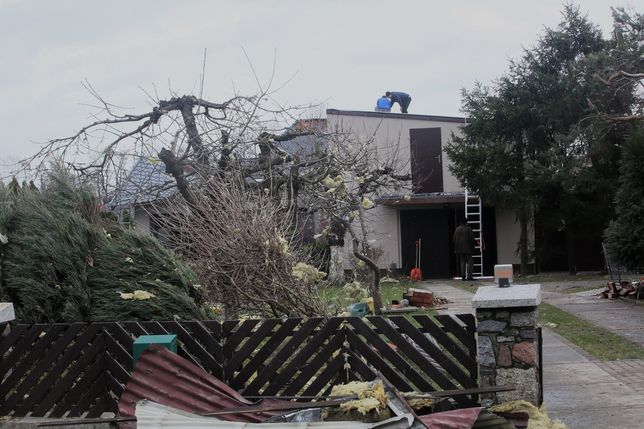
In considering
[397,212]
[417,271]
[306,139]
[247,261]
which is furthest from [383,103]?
[247,261]

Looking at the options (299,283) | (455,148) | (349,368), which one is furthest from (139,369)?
(455,148)

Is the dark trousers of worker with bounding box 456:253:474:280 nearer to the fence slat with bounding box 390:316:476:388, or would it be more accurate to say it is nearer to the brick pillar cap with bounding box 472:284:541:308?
the brick pillar cap with bounding box 472:284:541:308

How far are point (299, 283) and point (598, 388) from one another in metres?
3.29

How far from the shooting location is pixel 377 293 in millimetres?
11562

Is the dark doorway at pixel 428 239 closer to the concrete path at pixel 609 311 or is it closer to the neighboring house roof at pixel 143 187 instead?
the concrete path at pixel 609 311

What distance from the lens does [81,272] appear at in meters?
7.44

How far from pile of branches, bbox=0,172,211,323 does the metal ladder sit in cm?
1546

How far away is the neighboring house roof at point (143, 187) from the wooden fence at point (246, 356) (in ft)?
15.7

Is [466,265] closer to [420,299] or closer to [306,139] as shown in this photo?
[420,299]

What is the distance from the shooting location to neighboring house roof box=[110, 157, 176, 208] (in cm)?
1087

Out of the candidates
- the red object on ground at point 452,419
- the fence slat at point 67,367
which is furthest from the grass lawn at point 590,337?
the fence slat at point 67,367

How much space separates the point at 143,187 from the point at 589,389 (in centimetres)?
717

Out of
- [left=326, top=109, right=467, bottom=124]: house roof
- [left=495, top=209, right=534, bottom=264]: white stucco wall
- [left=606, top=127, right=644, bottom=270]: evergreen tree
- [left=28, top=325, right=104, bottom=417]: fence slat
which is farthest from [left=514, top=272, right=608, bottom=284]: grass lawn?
[left=28, top=325, right=104, bottom=417]: fence slat

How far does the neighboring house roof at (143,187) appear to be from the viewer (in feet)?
35.7
